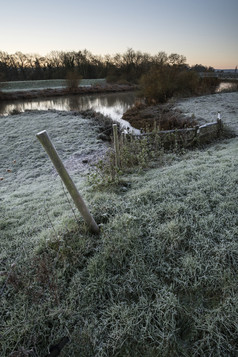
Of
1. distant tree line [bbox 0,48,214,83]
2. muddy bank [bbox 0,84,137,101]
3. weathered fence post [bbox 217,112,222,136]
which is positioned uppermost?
distant tree line [bbox 0,48,214,83]

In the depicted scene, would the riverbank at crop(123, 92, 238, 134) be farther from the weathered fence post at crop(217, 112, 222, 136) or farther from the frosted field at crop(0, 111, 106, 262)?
the frosted field at crop(0, 111, 106, 262)

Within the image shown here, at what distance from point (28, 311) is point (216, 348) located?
73.1 inches

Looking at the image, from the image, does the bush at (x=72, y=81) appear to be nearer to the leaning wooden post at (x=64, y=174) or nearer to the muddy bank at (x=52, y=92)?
the muddy bank at (x=52, y=92)

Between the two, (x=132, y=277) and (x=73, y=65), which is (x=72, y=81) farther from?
(x=132, y=277)

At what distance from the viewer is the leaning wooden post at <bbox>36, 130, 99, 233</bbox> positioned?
2092mm

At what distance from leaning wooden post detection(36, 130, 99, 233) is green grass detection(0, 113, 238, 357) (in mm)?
231

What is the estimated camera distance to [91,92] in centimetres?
3172

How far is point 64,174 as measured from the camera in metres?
2.37

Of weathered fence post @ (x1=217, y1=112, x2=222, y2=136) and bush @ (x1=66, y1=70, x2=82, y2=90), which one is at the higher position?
bush @ (x1=66, y1=70, x2=82, y2=90)

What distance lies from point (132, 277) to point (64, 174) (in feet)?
4.97

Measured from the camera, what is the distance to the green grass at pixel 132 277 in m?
1.71

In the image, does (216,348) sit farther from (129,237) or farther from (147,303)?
(129,237)

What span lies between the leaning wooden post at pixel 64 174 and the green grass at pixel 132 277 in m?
0.23

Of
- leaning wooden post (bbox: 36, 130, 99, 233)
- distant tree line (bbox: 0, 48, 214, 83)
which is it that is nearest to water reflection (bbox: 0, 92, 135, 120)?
leaning wooden post (bbox: 36, 130, 99, 233)
